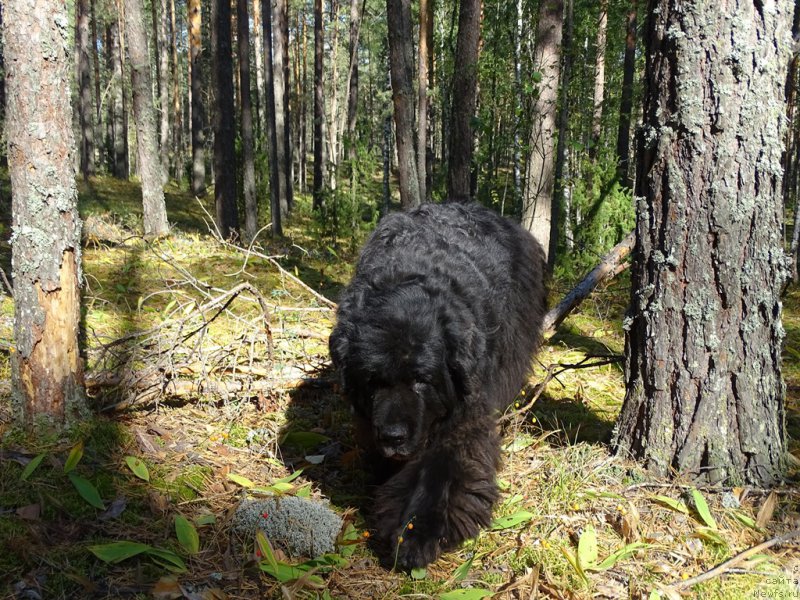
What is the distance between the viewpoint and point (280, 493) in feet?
11.1

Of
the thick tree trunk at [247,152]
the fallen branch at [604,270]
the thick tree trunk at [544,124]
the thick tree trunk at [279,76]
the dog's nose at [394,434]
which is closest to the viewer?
the dog's nose at [394,434]

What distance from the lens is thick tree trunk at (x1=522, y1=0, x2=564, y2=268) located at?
8359 millimetres

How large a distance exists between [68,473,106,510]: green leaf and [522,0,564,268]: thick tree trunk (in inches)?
260

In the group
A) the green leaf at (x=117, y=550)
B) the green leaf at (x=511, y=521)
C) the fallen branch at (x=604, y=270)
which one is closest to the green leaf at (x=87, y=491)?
the green leaf at (x=117, y=550)

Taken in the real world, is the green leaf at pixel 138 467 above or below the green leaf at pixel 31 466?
below

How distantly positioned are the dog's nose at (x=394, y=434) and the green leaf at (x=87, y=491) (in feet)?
4.89

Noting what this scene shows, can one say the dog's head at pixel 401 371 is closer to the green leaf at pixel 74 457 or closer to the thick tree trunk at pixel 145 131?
the green leaf at pixel 74 457

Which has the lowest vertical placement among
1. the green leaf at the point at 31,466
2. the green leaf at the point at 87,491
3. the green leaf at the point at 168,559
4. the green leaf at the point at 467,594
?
the green leaf at the point at 467,594

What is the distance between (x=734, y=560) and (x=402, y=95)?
21.3 ft

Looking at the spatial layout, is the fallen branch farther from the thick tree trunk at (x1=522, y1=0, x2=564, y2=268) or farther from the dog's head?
the thick tree trunk at (x1=522, y1=0, x2=564, y2=268)

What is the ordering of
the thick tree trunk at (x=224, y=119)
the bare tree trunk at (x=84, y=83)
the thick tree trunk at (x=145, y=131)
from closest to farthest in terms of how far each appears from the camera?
1. the thick tree trunk at (x=145, y=131)
2. the thick tree trunk at (x=224, y=119)
3. the bare tree trunk at (x=84, y=83)

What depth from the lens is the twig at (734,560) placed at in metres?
2.62

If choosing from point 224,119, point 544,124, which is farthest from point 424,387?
point 224,119

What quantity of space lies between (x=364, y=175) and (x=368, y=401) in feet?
35.3
